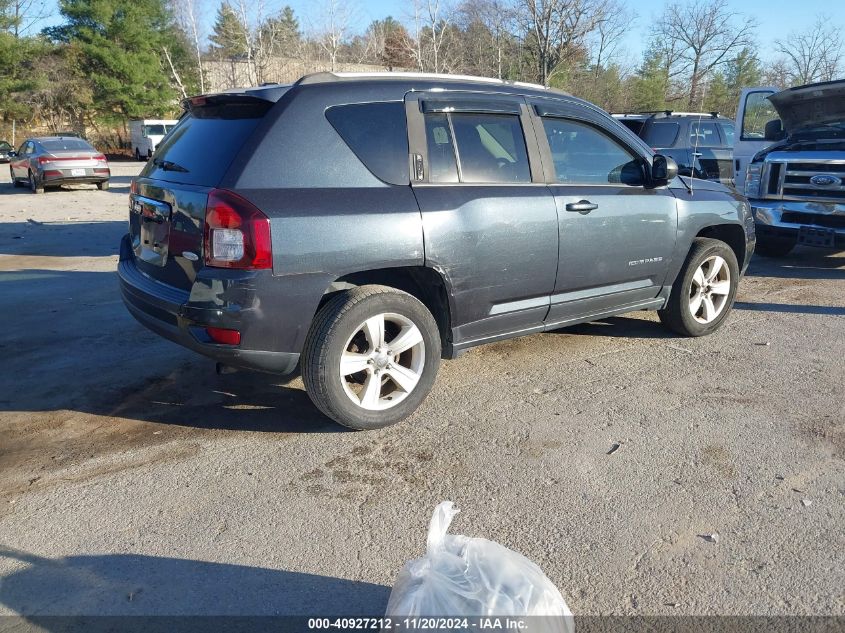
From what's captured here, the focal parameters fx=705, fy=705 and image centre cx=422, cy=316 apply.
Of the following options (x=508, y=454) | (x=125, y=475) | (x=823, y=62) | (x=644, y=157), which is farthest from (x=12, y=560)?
(x=823, y=62)

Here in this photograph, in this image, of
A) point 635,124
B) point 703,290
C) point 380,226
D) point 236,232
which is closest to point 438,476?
point 380,226

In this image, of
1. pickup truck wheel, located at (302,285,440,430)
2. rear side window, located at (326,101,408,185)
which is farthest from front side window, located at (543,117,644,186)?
pickup truck wheel, located at (302,285,440,430)

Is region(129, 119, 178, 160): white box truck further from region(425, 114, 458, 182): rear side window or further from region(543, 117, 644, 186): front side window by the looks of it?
region(425, 114, 458, 182): rear side window

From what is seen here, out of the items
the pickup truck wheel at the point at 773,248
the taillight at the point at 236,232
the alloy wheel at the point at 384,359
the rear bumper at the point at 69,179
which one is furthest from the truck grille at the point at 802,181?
the rear bumper at the point at 69,179

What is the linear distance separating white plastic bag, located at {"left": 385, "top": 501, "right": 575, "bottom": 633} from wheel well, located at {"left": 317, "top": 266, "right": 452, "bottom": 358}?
6.69ft

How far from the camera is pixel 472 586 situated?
77.5 inches

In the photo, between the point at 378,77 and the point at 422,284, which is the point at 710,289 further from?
the point at 378,77

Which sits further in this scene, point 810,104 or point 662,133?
point 662,133

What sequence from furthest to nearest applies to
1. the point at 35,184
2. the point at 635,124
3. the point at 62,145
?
1. the point at 62,145
2. the point at 35,184
3. the point at 635,124

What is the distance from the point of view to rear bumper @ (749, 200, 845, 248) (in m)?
7.73

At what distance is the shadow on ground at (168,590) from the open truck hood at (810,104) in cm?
822

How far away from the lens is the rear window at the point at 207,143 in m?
3.70

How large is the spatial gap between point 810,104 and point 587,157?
544cm

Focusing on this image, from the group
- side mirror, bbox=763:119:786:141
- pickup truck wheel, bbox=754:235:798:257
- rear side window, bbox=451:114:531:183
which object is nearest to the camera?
rear side window, bbox=451:114:531:183
